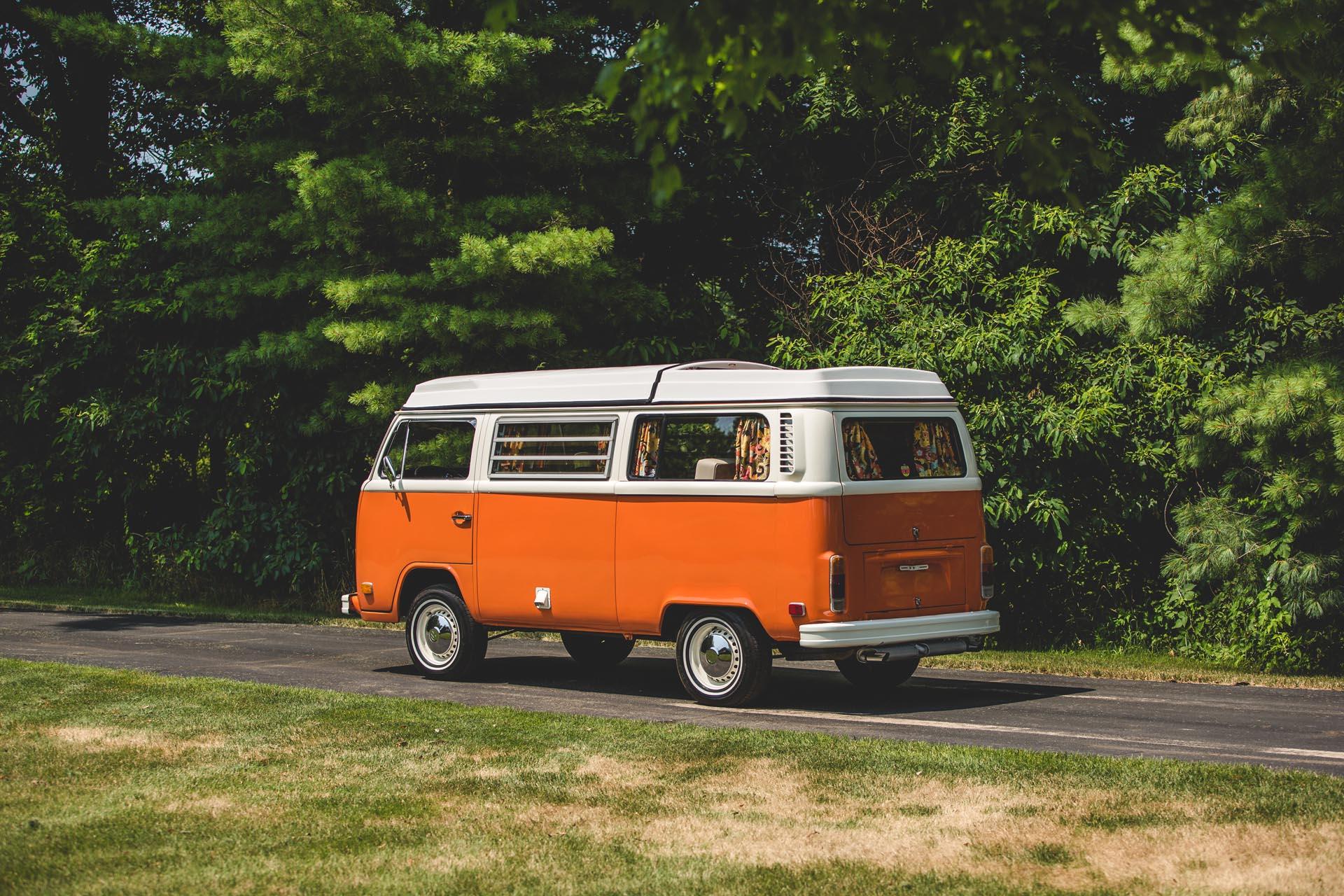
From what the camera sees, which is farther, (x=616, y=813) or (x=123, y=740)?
(x=123, y=740)

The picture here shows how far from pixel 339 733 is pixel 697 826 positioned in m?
3.32

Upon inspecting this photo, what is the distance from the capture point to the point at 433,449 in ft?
41.4

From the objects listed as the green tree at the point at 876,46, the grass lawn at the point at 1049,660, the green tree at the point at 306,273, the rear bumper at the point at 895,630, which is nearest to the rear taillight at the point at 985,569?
the rear bumper at the point at 895,630

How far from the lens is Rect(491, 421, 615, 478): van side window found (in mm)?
11523

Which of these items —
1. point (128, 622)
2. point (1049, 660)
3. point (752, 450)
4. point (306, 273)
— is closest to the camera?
point (752, 450)

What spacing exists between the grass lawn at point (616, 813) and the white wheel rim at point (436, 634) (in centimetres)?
268

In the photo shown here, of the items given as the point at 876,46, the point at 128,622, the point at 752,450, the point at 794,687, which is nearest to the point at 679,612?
the point at 752,450

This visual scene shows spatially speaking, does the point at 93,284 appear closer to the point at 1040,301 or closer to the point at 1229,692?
the point at 1040,301

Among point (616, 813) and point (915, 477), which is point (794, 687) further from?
point (616, 813)

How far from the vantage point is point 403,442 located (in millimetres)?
12828

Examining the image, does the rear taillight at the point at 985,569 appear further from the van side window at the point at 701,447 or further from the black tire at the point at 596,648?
the black tire at the point at 596,648

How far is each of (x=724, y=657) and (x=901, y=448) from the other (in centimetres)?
200

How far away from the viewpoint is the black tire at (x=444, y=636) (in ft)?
40.4

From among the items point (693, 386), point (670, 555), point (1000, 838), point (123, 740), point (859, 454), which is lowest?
point (1000, 838)
